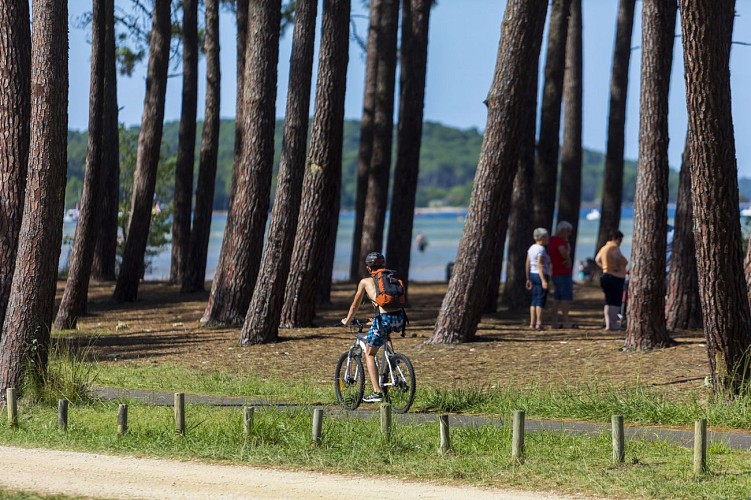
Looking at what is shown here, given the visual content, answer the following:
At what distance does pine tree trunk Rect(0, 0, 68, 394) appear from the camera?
13953mm

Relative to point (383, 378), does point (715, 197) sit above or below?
above

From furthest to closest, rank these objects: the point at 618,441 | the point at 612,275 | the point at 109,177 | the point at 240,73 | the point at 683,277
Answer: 1. the point at 109,177
2. the point at 240,73
3. the point at 612,275
4. the point at 683,277
5. the point at 618,441

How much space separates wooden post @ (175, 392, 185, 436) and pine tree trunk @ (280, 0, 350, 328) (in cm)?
905

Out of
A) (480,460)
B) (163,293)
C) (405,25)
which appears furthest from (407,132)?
(480,460)

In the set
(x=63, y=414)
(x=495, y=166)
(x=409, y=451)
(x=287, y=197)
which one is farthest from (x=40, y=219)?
(x=495, y=166)

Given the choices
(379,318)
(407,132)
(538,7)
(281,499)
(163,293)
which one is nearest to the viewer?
(281,499)

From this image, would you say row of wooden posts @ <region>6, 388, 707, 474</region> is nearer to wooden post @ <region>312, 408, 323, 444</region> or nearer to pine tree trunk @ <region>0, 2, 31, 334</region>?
wooden post @ <region>312, 408, 323, 444</region>

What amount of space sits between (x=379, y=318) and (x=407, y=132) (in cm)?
1407

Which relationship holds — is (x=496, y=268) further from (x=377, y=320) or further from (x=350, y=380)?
(x=377, y=320)

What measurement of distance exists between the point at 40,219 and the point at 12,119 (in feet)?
8.03

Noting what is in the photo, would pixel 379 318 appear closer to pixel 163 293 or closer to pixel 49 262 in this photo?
pixel 49 262

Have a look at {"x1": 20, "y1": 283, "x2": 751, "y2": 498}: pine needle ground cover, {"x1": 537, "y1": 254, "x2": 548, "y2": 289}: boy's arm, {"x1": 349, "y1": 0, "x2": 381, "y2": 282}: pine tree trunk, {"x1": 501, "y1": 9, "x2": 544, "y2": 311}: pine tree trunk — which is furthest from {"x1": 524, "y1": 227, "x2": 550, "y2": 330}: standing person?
{"x1": 349, "y1": 0, "x2": 381, "y2": 282}: pine tree trunk

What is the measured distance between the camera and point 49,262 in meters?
14.0

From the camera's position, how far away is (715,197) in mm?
13180
